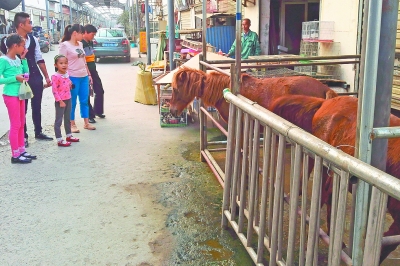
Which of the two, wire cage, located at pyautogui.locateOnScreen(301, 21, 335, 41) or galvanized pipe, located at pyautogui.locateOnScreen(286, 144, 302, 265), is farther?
wire cage, located at pyautogui.locateOnScreen(301, 21, 335, 41)

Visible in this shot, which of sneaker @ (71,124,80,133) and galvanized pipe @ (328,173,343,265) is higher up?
galvanized pipe @ (328,173,343,265)

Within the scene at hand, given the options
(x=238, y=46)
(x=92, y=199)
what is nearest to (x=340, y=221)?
(x=238, y=46)

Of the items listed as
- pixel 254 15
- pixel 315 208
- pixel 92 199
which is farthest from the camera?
pixel 254 15

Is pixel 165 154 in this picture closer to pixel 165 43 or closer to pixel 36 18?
pixel 165 43

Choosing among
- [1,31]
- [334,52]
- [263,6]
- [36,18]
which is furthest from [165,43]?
[36,18]

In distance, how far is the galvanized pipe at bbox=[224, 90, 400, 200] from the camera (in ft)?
4.99

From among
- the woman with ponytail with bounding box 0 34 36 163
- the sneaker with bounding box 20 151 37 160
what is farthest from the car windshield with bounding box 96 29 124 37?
the sneaker with bounding box 20 151 37 160

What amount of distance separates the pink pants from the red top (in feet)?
2.12

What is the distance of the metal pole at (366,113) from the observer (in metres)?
1.65

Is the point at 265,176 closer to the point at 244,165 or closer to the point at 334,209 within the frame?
the point at 244,165

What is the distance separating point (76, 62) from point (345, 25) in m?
4.66

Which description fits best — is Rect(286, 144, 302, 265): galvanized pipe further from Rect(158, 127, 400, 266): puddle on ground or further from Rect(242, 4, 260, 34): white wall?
Rect(242, 4, 260, 34): white wall

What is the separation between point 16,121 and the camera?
527 cm

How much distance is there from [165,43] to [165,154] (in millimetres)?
7808
